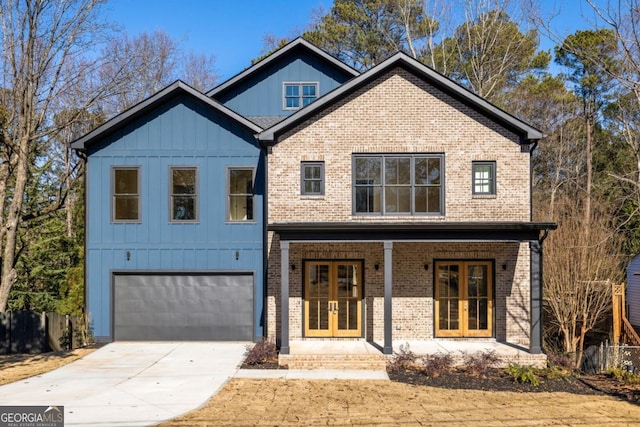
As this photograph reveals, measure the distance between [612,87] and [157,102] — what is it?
88.3 ft

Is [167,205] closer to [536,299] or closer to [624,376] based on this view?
[536,299]

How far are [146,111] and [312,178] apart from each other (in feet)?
18.1

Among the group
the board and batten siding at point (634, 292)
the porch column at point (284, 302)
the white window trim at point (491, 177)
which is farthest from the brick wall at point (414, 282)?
the board and batten siding at point (634, 292)

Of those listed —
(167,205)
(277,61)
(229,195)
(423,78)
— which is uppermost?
(277,61)

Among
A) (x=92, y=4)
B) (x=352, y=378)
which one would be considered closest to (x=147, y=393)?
(x=352, y=378)

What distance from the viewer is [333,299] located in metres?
14.5

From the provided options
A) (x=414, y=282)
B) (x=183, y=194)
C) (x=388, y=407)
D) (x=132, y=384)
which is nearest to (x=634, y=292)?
(x=414, y=282)

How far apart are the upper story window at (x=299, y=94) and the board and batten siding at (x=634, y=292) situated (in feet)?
44.8

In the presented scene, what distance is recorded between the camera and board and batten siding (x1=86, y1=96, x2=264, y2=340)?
15.2 metres

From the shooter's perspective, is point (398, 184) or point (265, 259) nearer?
point (398, 184)

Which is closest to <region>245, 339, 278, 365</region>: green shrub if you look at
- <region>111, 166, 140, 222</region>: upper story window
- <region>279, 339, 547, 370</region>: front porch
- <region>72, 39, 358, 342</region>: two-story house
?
<region>279, 339, 547, 370</region>: front porch

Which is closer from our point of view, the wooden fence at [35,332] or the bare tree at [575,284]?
the wooden fence at [35,332]

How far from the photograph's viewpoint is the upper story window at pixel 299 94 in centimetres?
1806

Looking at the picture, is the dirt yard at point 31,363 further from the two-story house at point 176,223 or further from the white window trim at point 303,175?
the white window trim at point 303,175
